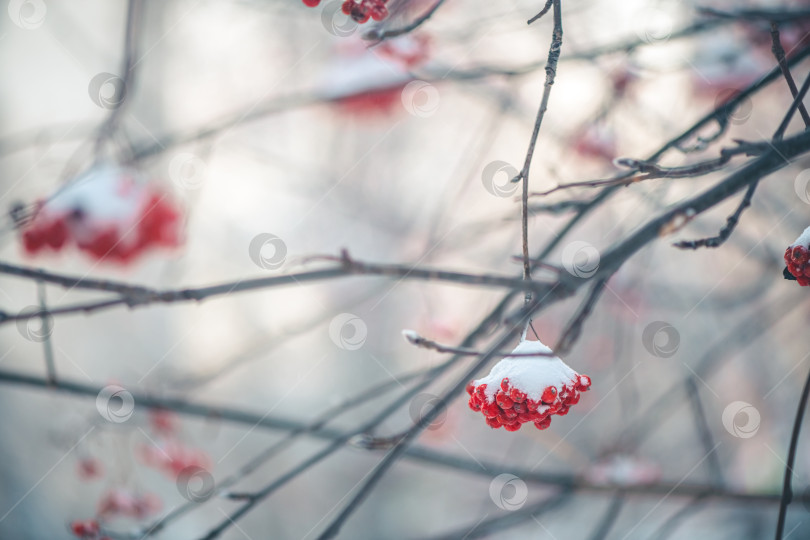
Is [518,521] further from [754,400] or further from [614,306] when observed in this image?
[754,400]

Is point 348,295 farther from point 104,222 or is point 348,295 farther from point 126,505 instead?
point 104,222

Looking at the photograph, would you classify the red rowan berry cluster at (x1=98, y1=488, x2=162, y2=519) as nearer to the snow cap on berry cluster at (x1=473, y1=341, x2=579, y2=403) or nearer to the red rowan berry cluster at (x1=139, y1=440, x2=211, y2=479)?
the red rowan berry cluster at (x1=139, y1=440, x2=211, y2=479)

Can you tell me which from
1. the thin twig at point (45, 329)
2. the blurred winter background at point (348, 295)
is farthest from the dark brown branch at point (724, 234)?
the blurred winter background at point (348, 295)

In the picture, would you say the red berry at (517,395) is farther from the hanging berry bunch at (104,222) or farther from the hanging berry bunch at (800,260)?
the hanging berry bunch at (104,222)

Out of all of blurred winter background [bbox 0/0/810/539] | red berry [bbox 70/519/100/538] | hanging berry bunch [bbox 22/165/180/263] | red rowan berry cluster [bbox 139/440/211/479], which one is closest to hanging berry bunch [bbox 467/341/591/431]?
red berry [bbox 70/519/100/538]

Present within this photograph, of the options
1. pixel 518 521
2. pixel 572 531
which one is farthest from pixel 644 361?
pixel 518 521

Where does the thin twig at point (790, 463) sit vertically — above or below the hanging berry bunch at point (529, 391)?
below
